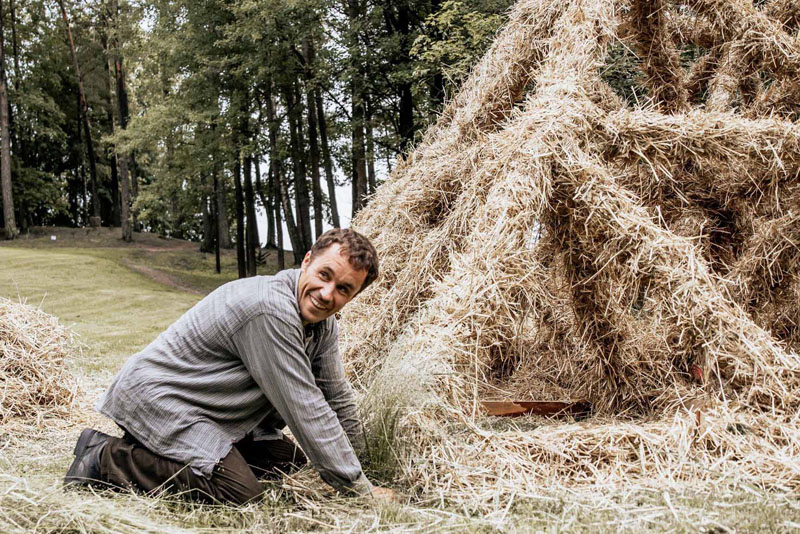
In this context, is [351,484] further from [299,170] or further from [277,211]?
[277,211]

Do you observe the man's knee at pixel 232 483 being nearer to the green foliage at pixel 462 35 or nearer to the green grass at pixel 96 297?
the green grass at pixel 96 297

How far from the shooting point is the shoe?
302cm

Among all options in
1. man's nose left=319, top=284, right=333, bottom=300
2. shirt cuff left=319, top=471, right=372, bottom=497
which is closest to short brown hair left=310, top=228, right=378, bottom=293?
man's nose left=319, top=284, right=333, bottom=300

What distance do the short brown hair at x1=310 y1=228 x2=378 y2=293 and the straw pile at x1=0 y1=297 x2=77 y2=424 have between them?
3.34 m

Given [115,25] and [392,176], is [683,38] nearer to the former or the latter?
→ [392,176]

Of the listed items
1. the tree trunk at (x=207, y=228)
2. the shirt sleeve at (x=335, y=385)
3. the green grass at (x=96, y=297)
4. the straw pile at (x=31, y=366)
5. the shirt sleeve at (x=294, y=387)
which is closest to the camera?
the shirt sleeve at (x=294, y=387)

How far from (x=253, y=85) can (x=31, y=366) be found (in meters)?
16.7

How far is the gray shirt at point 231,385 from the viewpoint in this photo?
2.76 m

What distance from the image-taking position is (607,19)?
4.39 m

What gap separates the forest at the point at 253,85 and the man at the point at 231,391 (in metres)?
8.11

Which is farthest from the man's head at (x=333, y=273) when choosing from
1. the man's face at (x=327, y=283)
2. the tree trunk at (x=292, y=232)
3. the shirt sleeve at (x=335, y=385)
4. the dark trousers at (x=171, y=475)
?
the tree trunk at (x=292, y=232)

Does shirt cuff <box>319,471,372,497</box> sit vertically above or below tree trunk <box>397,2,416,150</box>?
below

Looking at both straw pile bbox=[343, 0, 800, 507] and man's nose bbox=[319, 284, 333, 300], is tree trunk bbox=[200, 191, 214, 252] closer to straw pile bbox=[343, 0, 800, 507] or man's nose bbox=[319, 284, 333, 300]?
straw pile bbox=[343, 0, 800, 507]

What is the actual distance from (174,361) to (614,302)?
2.61 metres
